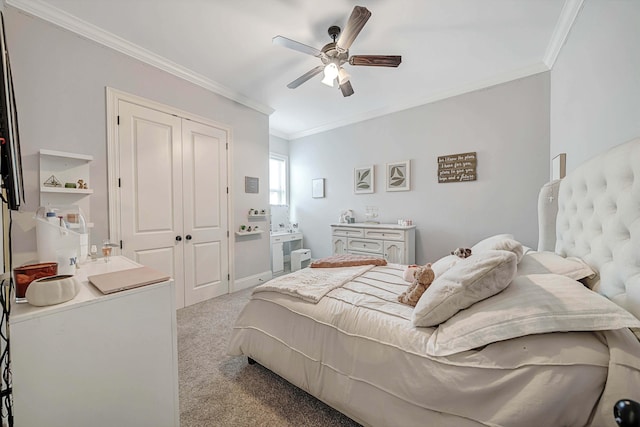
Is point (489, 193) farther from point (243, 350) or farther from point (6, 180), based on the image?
point (6, 180)

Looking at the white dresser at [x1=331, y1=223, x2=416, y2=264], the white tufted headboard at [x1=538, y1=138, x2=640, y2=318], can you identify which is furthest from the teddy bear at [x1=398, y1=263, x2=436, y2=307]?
the white dresser at [x1=331, y1=223, x2=416, y2=264]

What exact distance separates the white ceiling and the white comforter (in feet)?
7.43

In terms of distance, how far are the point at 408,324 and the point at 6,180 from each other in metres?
1.73

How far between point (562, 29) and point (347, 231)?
3232 mm

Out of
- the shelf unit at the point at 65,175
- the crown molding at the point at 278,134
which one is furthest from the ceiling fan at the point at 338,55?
the crown molding at the point at 278,134

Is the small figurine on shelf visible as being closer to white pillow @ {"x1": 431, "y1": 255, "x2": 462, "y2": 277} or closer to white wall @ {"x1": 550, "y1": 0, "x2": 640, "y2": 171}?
white pillow @ {"x1": 431, "y1": 255, "x2": 462, "y2": 277}

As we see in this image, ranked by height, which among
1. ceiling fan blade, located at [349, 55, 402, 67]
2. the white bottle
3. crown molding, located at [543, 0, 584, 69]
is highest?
crown molding, located at [543, 0, 584, 69]

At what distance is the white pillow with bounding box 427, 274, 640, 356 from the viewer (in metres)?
0.83

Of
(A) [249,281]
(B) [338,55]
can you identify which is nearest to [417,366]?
(B) [338,55]

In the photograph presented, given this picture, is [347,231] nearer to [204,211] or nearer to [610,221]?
[204,211]

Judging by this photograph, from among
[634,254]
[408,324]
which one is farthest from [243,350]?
[634,254]

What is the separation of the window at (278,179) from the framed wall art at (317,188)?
0.74 m

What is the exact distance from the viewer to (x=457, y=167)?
10.9 ft

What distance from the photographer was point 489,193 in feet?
10.2
